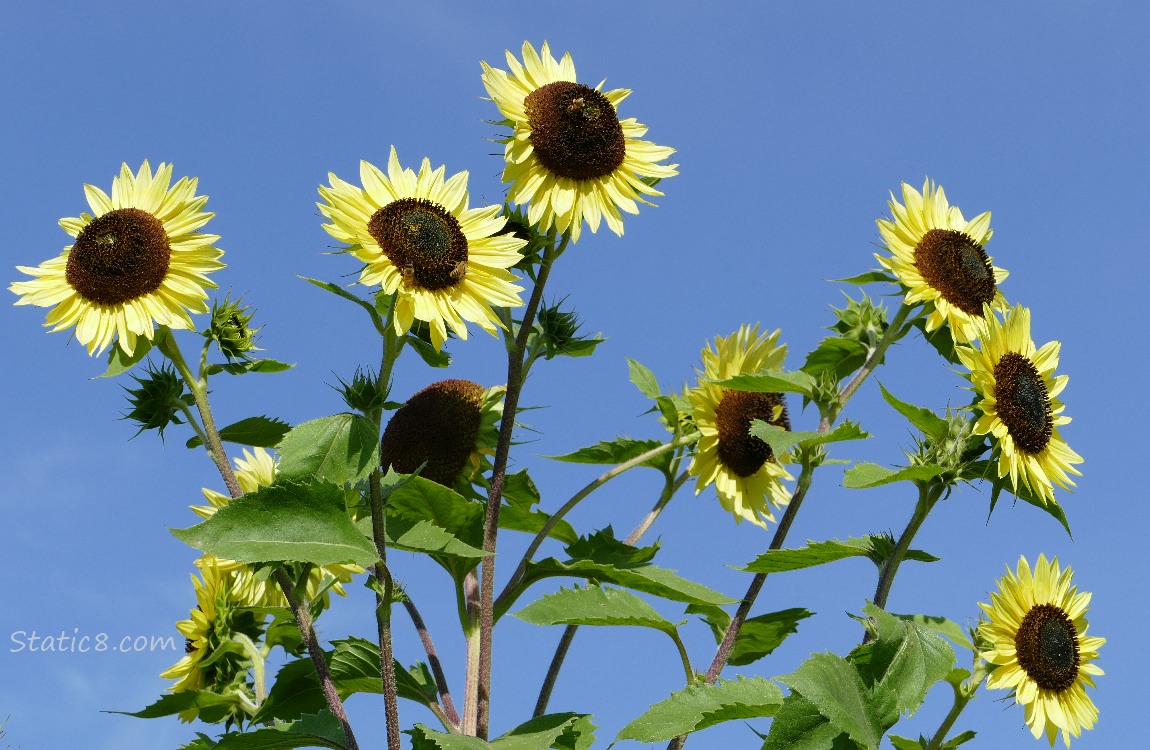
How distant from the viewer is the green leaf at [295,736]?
2777mm

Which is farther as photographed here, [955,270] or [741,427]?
[741,427]

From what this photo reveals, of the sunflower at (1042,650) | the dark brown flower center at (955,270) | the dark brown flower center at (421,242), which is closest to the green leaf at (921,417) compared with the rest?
the dark brown flower center at (955,270)

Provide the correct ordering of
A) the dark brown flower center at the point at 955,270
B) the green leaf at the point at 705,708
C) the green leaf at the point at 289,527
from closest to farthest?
the green leaf at the point at 289,527
the green leaf at the point at 705,708
the dark brown flower center at the point at 955,270

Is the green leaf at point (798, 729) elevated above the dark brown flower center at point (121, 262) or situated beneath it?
situated beneath

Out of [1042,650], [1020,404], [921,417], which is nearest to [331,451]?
[921,417]

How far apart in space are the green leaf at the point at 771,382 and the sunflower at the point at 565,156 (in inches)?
19.5

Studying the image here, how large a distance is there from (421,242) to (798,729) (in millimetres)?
1326

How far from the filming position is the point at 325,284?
266 cm

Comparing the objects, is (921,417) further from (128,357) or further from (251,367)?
(128,357)

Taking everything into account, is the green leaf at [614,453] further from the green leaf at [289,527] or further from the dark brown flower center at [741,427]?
the green leaf at [289,527]

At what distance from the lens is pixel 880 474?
2.95 m

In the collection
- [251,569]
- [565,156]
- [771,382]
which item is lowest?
[771,382]

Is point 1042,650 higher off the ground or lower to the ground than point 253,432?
lower

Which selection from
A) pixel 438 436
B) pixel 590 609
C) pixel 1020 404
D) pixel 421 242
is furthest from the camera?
pixel 438 436
